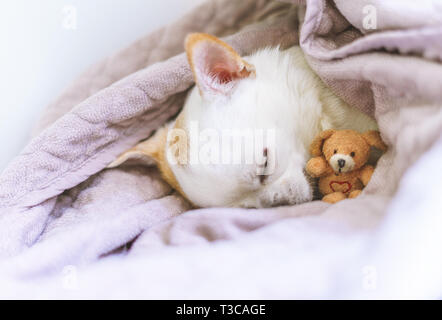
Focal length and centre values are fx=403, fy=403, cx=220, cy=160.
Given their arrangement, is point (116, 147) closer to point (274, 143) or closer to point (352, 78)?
point (274, 143)

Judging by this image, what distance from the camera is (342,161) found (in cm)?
91

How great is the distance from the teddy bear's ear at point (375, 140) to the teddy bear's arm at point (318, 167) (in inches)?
4.4

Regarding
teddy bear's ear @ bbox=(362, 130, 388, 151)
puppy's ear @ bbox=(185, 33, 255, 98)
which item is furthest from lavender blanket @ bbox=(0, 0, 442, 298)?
puppy's ear @ bbox=(185, 33, 255, 98)

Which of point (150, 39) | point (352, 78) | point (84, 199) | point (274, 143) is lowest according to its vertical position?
point (84, 199)

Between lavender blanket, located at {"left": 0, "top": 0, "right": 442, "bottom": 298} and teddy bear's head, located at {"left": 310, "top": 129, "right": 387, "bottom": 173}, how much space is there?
1.6 inches

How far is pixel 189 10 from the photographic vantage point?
4.94 feet

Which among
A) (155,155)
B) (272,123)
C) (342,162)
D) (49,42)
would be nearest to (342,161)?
(342,162)

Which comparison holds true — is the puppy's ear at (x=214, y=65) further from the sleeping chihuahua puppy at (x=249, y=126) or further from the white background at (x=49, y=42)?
the white background at (x=49, y=42)

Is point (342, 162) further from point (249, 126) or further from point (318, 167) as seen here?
point (249, 126)

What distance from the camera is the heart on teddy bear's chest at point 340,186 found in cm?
98

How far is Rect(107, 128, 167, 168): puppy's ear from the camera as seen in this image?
4.04ft

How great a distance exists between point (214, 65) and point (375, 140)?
17.8 inches
